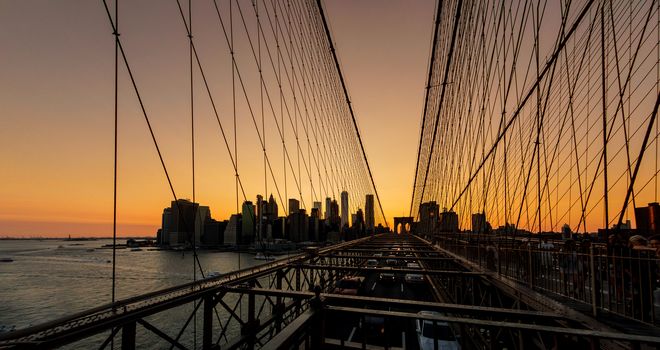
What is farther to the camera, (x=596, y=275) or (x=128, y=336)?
(x=596, y=275)

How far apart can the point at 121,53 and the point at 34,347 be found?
16.5 feet

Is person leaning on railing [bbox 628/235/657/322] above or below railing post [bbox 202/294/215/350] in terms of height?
above

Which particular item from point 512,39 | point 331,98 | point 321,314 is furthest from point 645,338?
point 331,98

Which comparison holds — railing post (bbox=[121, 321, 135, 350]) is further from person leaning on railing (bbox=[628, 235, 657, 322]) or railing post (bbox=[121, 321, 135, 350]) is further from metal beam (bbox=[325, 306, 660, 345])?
person leaning on railing (bbox=[628, 235, 657, 322])

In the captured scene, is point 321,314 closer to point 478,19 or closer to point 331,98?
point 478,19

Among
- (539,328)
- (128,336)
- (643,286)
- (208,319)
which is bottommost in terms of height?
(208,319)

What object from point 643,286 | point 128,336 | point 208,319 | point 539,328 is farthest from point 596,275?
point 128,336

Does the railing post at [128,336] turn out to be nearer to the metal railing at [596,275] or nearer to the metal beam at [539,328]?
the metal beam at [539,328]

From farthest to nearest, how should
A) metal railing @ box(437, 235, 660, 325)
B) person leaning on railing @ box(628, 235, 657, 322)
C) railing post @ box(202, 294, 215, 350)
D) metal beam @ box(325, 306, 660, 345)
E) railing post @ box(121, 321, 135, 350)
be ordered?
railing post @ box(202, 294, 215, 350)
metal railing @ box(437, 235, 660, 325)
person leaning on railing @ box(628, 235, 657, 322)
railing post @ box(121, 321, 135, 350)
metal beam @ box(325, 306, 660, 345)

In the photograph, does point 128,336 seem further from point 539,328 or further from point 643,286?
point 643,286

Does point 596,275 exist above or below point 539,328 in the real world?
below

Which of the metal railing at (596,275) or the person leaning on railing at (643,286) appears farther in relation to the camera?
the metal railing at (596,275)

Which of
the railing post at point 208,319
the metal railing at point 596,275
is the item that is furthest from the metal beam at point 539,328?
the railing post at point 208,319

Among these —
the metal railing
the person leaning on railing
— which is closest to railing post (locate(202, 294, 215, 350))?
the metal railing
